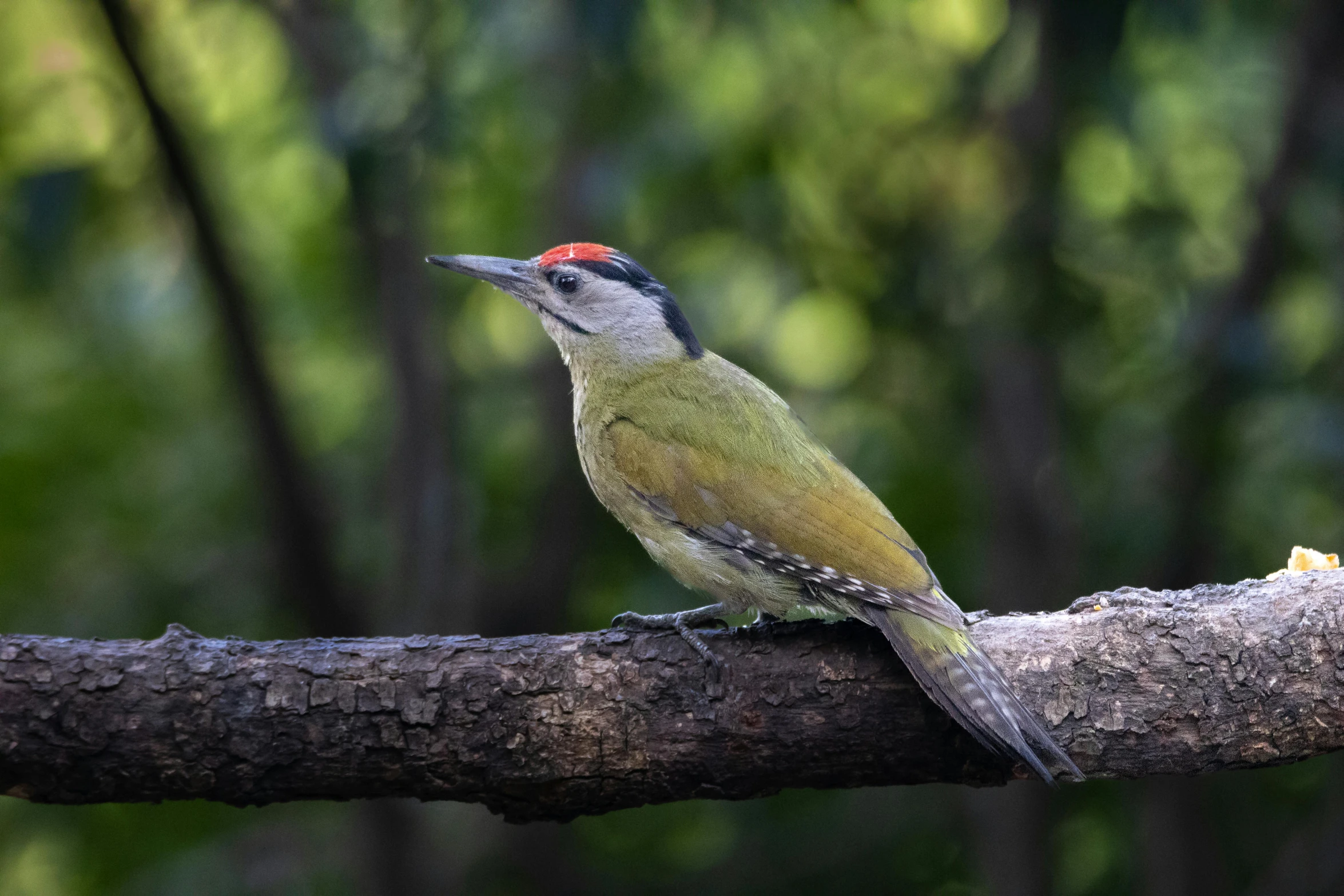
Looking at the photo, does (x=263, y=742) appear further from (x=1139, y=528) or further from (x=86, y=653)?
(x=1139, y=528)

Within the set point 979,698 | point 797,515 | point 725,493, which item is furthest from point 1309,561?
point 725,493

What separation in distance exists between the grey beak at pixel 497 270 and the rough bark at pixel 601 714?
1567 millimetres

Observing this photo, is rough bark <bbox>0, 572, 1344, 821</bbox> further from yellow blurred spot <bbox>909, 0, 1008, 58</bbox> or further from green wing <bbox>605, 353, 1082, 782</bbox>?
yellow blurred spot <bbox>909, 0, 1008, 58</bbox>

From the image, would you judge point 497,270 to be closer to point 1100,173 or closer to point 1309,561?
point 1309,561

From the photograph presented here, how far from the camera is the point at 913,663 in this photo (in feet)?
9.92

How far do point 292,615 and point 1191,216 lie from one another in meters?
4.33

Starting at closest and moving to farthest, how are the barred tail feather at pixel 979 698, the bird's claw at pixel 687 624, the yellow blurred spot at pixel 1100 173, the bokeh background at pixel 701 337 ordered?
the barred tail feather at pixel 979 698
the bird's claw at pixel 687 624
the bokeh background at pixel 701 337
the yellow blurred spot at pixel 1100 173

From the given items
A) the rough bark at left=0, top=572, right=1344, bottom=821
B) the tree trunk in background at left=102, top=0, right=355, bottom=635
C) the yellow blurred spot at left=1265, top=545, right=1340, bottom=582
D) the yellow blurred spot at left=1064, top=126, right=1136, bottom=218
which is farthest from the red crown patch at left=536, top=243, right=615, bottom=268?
the yellow blurred spot at left=1064, top=126, right=1136, bottom=218

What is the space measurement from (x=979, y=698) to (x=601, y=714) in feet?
2.92

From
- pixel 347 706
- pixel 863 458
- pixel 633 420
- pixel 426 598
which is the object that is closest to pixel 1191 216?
pixel 863 458

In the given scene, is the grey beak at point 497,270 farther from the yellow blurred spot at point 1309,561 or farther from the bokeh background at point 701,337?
the yellow blurred spot at point 1309,561

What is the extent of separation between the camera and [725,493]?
3637mm

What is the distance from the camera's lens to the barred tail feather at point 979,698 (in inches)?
113

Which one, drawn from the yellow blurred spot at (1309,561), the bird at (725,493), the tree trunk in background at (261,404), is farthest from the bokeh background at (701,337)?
the yellow blurred spot at (1309,561)
